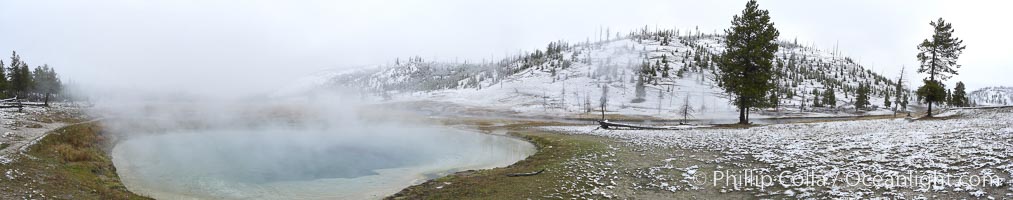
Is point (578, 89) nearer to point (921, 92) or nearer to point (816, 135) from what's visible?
point (921, 92)

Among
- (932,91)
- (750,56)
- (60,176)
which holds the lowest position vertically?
(60,176)

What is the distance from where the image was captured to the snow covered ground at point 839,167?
14008 mm

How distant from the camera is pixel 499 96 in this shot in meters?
188

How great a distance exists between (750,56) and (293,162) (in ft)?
135

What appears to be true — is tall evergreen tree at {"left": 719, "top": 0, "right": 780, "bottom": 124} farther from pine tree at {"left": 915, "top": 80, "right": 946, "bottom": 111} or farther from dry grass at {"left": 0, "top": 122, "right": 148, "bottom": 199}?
dry grass at {"left": 0, "top": 122, "right": 148, "bottom": 199}

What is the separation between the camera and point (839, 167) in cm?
1764

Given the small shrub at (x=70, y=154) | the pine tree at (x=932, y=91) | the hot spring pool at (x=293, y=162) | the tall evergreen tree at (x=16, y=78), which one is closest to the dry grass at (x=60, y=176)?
the small shrub at (x=70, y=154)

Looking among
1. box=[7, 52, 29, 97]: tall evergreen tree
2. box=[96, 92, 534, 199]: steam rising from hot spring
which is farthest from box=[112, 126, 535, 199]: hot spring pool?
box=[7, 52, 29, 97]: tall evergreen tree

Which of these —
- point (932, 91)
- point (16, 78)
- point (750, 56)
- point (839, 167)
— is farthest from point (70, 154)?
point (16, 78)

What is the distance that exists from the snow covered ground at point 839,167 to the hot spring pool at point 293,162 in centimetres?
1242

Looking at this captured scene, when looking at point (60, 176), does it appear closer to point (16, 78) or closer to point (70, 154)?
point (70, 154)

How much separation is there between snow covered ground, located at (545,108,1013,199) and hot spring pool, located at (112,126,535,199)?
1242cm

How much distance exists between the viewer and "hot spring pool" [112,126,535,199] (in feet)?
79.5

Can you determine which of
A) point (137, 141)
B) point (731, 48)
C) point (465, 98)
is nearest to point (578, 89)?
point (465, 98)
